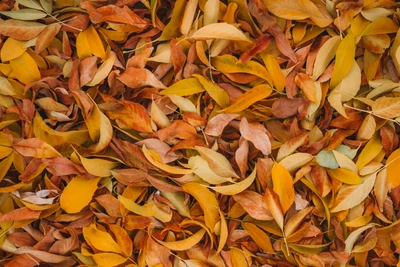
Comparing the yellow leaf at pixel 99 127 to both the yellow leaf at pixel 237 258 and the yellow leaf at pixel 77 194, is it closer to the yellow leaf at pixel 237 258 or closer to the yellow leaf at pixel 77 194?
the yellow leaf at pixel 77 194

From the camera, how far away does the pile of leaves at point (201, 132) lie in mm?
614

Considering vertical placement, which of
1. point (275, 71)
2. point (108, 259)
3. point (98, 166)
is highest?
point (275, 71)

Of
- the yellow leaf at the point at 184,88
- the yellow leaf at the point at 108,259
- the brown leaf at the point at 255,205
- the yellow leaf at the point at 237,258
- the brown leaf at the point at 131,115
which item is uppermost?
the yellow leaf at the point at 184,88

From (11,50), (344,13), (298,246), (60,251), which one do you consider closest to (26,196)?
(60,251)

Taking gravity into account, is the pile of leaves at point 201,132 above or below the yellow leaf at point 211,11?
below

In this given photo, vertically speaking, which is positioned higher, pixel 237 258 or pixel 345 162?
pixel 345 162

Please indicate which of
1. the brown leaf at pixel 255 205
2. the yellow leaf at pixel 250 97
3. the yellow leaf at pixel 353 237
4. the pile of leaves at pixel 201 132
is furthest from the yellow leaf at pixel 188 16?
the yellow leaf at pixel 353 237

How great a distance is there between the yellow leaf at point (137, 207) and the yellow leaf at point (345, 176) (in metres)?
0.22

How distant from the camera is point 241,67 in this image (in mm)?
619

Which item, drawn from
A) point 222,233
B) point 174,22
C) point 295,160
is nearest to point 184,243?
point 222,233

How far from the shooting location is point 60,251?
0.65 meters

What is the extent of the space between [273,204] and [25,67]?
1.16ft

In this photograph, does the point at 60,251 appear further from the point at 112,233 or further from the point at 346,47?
the point at 346,47

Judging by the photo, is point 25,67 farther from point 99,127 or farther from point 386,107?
point 386,107
